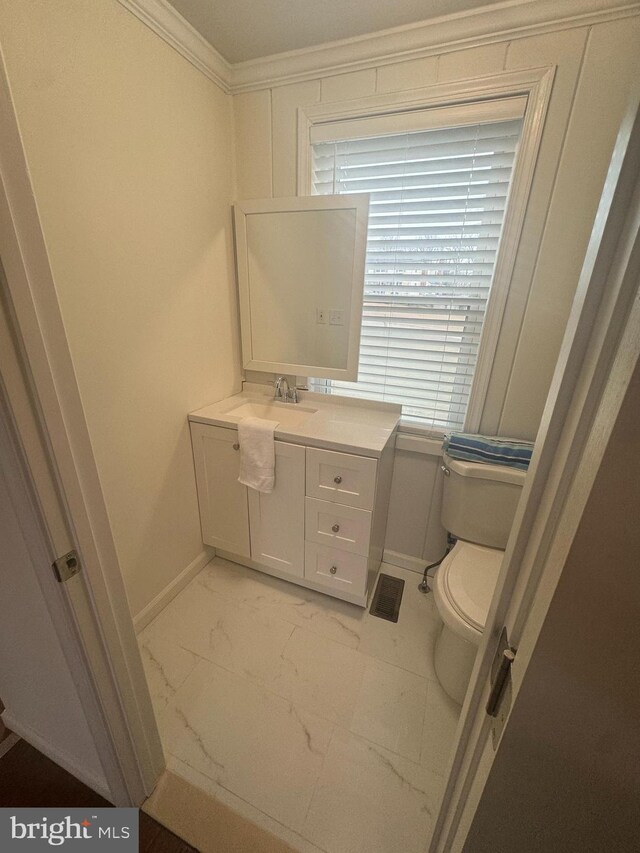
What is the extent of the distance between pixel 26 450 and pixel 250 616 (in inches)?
53.3

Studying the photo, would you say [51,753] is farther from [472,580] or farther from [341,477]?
[472,580]

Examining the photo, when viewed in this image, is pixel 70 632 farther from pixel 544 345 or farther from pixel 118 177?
pixel 544 345

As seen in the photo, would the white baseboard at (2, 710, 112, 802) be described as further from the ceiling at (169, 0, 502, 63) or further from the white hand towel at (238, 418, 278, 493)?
the ceiling at (169, 0, 502, 63)

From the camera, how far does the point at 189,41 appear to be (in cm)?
126

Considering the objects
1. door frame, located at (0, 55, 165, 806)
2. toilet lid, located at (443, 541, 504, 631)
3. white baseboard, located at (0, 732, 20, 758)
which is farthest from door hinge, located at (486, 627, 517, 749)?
white baseboard, located at (0, 732, 20, 758)

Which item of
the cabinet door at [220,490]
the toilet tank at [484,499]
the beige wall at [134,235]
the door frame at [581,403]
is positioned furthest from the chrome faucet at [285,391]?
the door frame at [581,403]

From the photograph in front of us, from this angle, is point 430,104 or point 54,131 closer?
point 54,131

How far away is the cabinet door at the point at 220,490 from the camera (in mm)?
1584

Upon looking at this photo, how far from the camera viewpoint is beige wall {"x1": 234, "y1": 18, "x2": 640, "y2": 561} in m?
1.09

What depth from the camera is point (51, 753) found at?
1.05 metres

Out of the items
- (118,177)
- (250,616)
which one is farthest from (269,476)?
(118,177)

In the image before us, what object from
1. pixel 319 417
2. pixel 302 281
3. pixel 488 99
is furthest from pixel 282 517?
pixel 488 99

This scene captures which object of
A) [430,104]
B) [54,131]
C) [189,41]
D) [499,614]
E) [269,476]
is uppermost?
[189,41]

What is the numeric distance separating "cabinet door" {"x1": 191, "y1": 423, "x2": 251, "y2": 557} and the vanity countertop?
8cm
